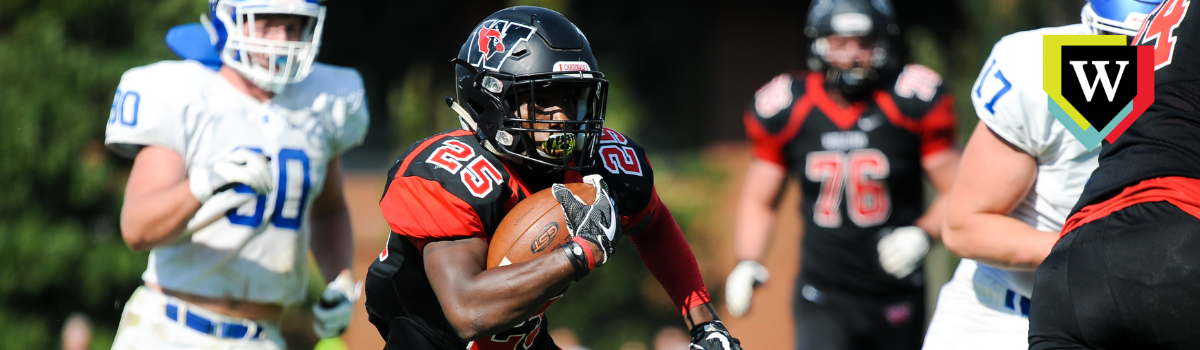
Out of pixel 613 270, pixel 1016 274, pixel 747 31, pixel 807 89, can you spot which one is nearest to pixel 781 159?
pixel 807 89

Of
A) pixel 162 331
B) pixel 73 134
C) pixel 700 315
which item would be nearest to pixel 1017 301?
pixel 700 315

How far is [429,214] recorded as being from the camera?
237cm

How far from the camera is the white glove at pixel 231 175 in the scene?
10.1 ft

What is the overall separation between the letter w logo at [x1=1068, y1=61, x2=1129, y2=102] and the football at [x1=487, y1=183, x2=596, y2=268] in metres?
1.23

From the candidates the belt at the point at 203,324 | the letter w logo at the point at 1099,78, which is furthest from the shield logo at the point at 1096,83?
the belt at the point at 203,324

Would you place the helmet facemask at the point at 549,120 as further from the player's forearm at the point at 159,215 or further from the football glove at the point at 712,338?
the player's forearm at the point at 159,215

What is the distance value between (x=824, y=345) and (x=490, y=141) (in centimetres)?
260

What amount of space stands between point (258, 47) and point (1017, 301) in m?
2.62

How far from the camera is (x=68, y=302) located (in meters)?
6.43

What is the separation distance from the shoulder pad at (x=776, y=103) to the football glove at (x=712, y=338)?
7.67 ft

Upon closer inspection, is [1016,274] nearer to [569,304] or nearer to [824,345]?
[824,345]

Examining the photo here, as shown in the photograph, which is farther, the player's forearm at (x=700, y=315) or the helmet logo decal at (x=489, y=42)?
the player's forearm at (x=700, y=315)

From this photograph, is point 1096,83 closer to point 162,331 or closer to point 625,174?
point 625,174

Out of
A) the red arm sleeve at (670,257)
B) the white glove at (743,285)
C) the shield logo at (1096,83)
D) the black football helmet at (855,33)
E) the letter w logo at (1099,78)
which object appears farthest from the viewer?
the black football helmet at (855,33)
